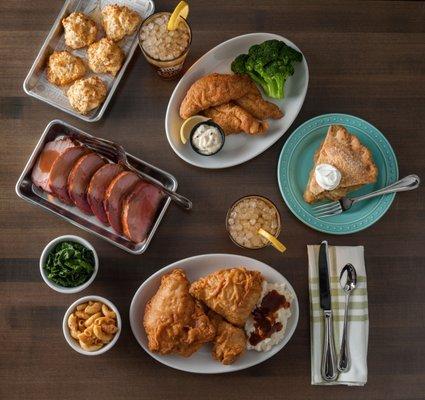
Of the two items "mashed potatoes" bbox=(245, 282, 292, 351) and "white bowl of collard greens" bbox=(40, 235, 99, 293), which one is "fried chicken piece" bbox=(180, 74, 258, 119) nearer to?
"white bowl of collard greens" bbox=(40, 235, 99, 293)

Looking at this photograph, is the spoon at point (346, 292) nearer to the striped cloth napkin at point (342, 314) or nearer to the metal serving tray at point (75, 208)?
the striped cloth napkin at point (342, 314)

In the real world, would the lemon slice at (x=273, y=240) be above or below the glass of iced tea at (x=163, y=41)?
below

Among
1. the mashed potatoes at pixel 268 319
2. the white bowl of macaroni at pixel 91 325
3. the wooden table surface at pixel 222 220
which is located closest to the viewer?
the white bowl of macaroni at pixel 91 325

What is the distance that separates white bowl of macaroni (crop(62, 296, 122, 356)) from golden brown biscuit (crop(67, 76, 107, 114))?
0.93 metres

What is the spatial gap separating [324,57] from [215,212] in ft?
3.25

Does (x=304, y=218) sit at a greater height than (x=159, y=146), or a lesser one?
lesser

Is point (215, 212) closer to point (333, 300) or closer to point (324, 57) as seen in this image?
point (333, 300)

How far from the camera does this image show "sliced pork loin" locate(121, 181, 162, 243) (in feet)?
7.93

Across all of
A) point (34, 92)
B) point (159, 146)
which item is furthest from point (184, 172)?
point (34, 92)

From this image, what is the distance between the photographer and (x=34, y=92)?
2.60 m

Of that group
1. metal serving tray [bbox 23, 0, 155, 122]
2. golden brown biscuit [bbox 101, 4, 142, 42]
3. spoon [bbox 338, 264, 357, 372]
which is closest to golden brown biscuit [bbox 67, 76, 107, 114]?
metal serving tray [bbox 23, 0, 155, 122]

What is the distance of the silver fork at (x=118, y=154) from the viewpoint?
2.46 meters

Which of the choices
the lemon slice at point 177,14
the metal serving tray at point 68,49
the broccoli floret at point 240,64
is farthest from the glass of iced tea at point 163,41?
the broccoli floret at point 240,64

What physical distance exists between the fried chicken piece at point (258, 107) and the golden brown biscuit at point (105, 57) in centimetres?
64
